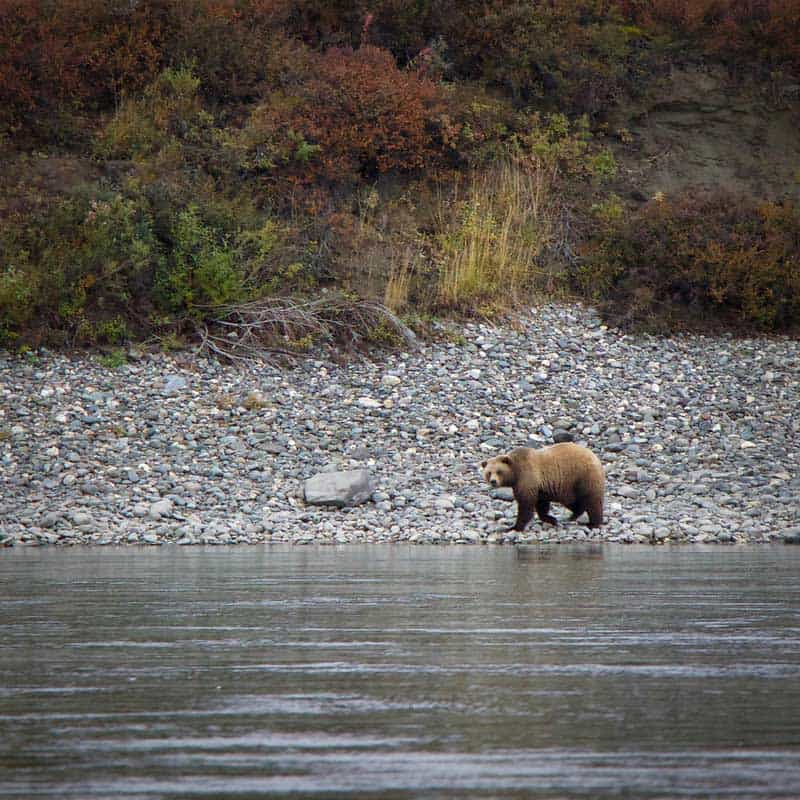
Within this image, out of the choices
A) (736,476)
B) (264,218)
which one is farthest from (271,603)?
(264,218)

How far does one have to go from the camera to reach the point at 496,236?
23.0 m

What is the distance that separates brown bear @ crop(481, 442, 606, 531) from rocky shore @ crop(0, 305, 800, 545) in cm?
29

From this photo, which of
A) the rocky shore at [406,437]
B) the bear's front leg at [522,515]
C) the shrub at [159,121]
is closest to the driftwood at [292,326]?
the rocky shore at [406,437]

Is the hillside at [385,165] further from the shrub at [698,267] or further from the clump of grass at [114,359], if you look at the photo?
the clump of grass at [114,359]

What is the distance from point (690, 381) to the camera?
19375 mm

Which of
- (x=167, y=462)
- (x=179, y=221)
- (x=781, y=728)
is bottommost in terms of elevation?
(x=167, y=462)

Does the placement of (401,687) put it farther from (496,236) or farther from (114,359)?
(496,236)

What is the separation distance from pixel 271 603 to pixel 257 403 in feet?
31.7

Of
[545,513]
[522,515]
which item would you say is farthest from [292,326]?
[522,515]

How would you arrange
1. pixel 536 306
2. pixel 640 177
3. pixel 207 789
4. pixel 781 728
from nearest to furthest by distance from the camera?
pixel 207 789
pixel 781 728
pixel 536 306
pixel 640 177

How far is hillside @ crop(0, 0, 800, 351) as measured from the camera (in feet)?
66.6

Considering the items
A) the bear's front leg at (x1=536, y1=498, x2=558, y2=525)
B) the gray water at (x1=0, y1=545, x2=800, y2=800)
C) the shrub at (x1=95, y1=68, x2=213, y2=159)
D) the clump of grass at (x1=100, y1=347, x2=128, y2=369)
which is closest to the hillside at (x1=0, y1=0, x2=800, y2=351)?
the shrub at (x1=95, y1=68, x2=213, y2=159)

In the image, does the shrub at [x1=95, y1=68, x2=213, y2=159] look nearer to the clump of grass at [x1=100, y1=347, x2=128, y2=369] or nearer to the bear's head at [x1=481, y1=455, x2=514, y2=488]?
the clump of grass at [x1=100, y1=347, x2=128, y2=369]

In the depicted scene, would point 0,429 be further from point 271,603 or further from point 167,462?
point 271,603
